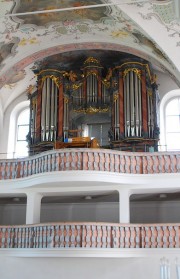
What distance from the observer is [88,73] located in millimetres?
17156

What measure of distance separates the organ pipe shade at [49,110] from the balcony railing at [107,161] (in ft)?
6.31

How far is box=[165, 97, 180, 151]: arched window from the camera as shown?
17609 mm

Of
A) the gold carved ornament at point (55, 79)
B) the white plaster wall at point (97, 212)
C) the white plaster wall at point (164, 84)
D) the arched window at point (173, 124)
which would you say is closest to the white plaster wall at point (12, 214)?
the white plaster wall at point (97, 212)

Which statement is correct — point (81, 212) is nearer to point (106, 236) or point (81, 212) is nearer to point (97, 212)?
point (97, 212)

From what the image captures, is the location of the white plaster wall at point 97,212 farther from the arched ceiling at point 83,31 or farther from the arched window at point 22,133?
the arched ceiling at point 83,31

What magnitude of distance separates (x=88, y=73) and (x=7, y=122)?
14.0 ft

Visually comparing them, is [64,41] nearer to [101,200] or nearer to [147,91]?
[147,91]

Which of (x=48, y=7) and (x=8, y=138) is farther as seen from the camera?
(x=8, y=138)

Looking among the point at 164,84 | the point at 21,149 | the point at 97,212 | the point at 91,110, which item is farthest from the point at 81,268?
the point at 164,84

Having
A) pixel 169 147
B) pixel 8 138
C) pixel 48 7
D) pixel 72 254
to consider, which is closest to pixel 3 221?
pixel 8 138

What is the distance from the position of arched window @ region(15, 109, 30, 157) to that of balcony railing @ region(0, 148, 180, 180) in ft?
14.4

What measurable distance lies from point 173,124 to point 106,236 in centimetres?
605

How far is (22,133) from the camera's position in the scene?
19.3 metres

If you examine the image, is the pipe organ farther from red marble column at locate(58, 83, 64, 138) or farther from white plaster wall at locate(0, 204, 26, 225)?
white plaster wall at locate(0, 204, 26, 225)
